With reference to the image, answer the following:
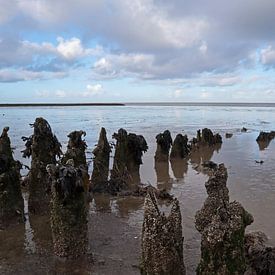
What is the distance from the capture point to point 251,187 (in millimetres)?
18516

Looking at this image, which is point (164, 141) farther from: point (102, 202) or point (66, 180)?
point (66, 180)

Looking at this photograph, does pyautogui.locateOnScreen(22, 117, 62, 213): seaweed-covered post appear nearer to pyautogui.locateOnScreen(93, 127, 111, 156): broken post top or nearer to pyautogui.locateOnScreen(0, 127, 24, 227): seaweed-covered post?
pyautogui.locateOnScreen(0, 127, 24, 227): seaweed-covered post

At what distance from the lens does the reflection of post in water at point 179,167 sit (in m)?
22.3

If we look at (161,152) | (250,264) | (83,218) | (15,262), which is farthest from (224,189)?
(161,152)

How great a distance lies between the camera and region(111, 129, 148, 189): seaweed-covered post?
→ 19.1m

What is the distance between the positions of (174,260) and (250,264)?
1.79m

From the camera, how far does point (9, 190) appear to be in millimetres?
12891

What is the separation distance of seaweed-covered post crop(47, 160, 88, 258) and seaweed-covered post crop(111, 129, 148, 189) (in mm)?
7777

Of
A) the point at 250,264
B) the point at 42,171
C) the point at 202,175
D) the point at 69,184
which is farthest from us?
the point at 202,175

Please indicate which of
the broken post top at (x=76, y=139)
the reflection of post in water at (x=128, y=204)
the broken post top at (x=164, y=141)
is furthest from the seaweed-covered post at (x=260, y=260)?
the broken post top at (x=164, y=141)

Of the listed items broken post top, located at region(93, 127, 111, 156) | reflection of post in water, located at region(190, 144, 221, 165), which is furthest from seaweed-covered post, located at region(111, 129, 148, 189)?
reflection of post in water, located at region(190, 144, 221, 165)

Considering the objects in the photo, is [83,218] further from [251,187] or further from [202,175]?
[202,175]

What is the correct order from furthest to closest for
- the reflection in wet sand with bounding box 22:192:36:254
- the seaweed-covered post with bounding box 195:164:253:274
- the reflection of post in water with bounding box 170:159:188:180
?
the reflection of post in water with bounding box 170:159:188:180 < the reflection in wet sand with bounding box 22:192:36:254 < the seaweed-covered post with bounding box 195:164:253:274

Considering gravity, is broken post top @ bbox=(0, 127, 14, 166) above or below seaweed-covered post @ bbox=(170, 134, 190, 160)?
above
